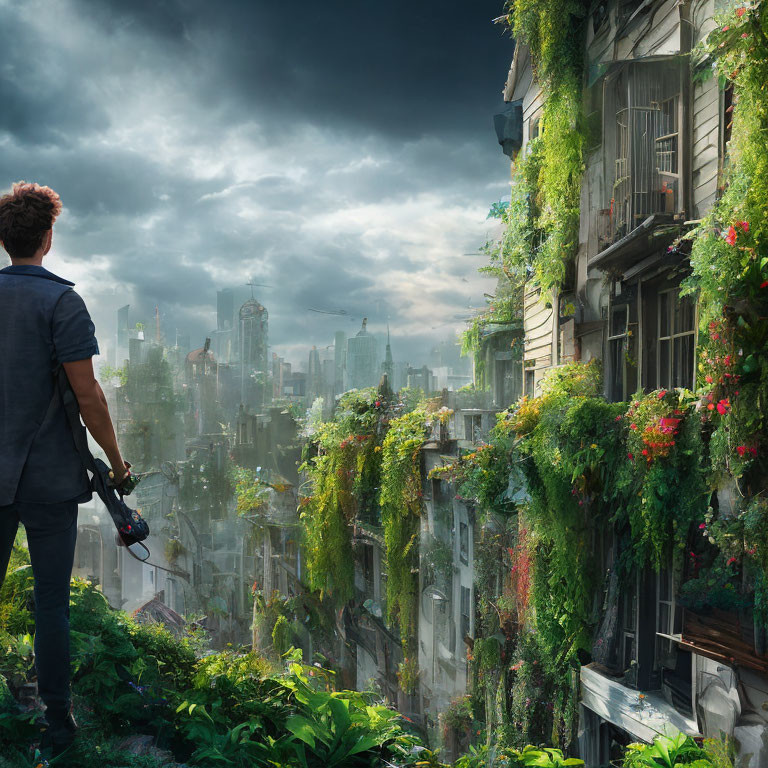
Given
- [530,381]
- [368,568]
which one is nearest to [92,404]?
[530,381]

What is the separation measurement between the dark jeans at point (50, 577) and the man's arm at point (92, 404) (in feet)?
0.71

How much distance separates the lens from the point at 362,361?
903 cm

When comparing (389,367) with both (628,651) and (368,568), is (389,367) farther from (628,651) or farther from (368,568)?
(628,651)

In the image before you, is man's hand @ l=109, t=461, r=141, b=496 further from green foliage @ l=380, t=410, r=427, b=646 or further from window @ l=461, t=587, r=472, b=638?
green foliage @ l=380, t=410, r=427, b=646

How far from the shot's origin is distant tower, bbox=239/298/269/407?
12.5m

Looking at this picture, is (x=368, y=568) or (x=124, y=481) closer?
(x=124, y=481)

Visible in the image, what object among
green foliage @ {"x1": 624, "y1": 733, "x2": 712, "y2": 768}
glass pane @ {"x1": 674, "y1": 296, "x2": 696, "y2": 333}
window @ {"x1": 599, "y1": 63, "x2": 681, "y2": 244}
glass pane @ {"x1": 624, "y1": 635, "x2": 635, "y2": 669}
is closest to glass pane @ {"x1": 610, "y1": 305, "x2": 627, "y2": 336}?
window @ {"x1": 599, "y1": 63, "x2": 681, "y2": 244}

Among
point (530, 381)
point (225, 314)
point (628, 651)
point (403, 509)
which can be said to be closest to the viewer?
point (628, 651)

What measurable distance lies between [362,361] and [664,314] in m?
5.22

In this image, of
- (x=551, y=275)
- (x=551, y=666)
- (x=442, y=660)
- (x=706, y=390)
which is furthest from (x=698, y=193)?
(x=442, y=660)

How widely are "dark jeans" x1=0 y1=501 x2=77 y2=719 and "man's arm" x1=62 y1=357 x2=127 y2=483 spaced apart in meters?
0.22

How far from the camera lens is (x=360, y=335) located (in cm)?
932

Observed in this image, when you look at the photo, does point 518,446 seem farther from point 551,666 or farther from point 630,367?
point 551,666

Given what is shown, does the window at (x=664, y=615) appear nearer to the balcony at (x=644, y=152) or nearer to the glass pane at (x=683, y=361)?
the glass pane at (x=683, y=361)
